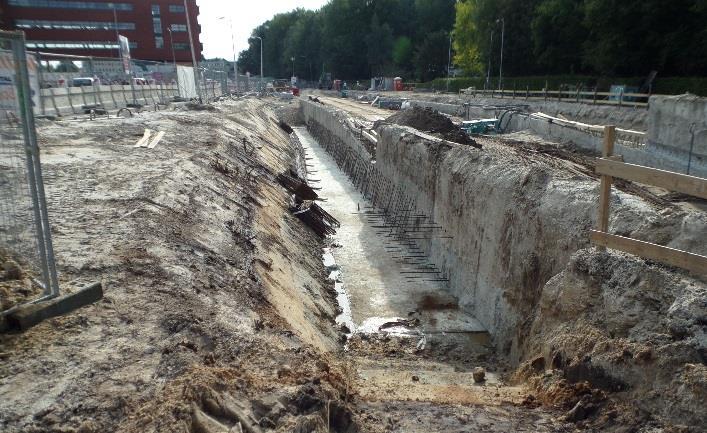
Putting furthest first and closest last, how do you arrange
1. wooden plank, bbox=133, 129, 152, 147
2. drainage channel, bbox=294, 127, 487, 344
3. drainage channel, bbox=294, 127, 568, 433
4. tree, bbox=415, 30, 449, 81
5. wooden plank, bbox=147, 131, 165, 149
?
tree, bbox=415, 30, 449, 81
wooden plank, bbox=133, 129, 152, 147
wooden plank, bbox=147, 131, 165, 149
drainage channel, bbox=294, 127, 487, 344
drainage channel, bbox=294, 127, 568, 433

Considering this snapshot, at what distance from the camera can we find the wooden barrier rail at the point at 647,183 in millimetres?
5582

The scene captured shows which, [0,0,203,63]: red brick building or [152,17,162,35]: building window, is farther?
[152,17,162,35]: building window

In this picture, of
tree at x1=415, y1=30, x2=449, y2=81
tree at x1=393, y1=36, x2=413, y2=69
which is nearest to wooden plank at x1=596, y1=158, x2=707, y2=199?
tree at x1=415, y1=30, x2=449, y2=81

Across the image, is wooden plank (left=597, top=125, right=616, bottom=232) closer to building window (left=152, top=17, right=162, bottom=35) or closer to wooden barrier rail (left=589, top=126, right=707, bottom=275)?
wooden barrier rail (left=589, top=126, right=707, bottom=275)

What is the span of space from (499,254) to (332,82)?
374ft

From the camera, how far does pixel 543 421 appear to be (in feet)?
18.4

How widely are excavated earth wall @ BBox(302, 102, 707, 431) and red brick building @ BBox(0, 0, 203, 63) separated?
239 ft

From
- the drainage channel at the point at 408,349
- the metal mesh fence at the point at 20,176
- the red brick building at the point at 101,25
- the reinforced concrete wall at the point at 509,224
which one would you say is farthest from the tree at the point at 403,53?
the metal mesh fence at the point at 20,176

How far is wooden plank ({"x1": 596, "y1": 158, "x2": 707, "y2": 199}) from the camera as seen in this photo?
560cm

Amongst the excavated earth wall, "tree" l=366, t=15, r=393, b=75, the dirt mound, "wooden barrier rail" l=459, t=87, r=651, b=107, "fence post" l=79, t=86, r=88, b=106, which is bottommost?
the excavated earth wall

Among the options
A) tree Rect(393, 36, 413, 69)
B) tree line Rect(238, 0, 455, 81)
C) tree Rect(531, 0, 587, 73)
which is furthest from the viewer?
tree Rect(393, 36, 413, 69)

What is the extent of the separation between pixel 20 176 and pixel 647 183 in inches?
307

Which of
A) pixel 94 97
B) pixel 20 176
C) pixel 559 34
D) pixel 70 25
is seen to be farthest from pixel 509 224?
pixel 70 25

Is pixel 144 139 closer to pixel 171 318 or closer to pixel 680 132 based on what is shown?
pixel 171 318
